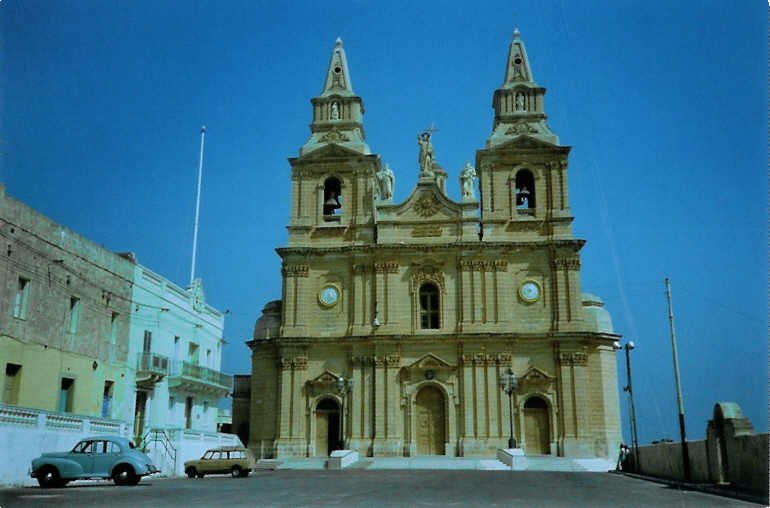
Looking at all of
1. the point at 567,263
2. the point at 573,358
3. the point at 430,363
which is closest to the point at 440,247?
the point at 430,363

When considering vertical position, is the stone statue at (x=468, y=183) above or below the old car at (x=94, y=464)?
above

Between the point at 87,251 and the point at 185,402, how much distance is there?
40.8 ft

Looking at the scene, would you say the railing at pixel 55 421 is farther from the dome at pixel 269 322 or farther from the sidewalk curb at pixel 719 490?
the sidewalk curb at pixel 719 490

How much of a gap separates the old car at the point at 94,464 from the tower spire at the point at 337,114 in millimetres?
25227

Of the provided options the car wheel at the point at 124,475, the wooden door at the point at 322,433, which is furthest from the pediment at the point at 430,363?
the car wheel at the point at 124,475

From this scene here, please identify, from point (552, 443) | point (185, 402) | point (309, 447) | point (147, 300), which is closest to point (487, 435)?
point (552, 443)

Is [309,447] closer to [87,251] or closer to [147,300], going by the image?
[147,300]

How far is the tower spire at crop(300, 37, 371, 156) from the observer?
44.3 metres

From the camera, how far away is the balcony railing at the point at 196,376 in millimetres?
37094

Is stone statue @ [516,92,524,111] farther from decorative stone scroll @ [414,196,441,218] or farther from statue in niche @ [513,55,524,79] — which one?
decorative stone scroll @ [414,196,441,218]

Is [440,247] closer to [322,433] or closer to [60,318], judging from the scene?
[322,433]

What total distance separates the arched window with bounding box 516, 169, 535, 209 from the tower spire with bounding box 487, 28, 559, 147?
2.04m

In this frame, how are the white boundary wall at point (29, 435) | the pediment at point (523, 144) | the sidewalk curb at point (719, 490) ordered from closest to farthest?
the sidewalk curb at point (719, 490)
the white boundary wall at point (29, 435)
the pediment at point (523, 144)

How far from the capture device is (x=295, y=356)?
41.2m
